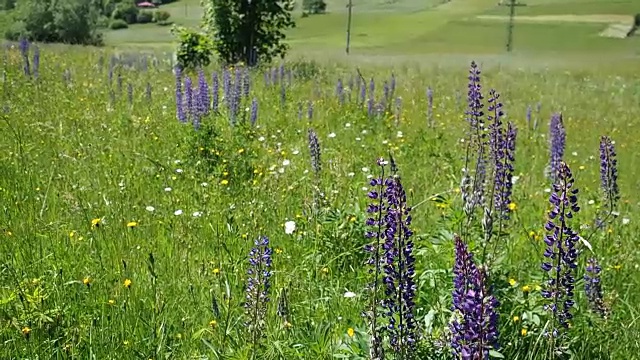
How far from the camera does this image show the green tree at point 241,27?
1420 cm

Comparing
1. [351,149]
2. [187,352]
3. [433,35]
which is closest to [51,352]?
[187,352]

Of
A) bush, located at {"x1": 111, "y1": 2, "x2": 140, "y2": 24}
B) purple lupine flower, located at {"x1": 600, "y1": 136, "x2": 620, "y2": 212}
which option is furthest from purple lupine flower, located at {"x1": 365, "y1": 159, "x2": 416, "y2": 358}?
bush, located at {"x1": 111, "y1": 2, "x2": 140, "y2": 24}

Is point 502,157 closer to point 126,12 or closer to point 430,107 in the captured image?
point 430,107

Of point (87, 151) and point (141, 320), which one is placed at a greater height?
point (87, 151)

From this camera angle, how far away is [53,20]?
36844 millimetres

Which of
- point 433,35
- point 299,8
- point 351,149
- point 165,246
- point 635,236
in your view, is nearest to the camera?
point 165,246

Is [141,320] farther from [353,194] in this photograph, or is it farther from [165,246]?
[353,194]

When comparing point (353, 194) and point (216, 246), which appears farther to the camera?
point (353, 194)

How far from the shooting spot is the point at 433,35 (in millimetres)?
60031

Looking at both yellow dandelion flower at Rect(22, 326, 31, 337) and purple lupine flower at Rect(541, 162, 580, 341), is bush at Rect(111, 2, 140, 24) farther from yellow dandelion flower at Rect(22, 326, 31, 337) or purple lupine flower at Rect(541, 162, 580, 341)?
purple lupine flower at Rect(541, 162, 580, 341)

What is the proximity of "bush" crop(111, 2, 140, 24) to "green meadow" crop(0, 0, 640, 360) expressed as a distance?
2578 inches

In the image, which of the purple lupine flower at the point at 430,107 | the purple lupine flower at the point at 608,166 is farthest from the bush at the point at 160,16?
the purple lupine flower at the point at 608,166

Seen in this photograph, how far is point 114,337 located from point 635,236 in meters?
3.42

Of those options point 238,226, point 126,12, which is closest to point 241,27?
point 238,226
